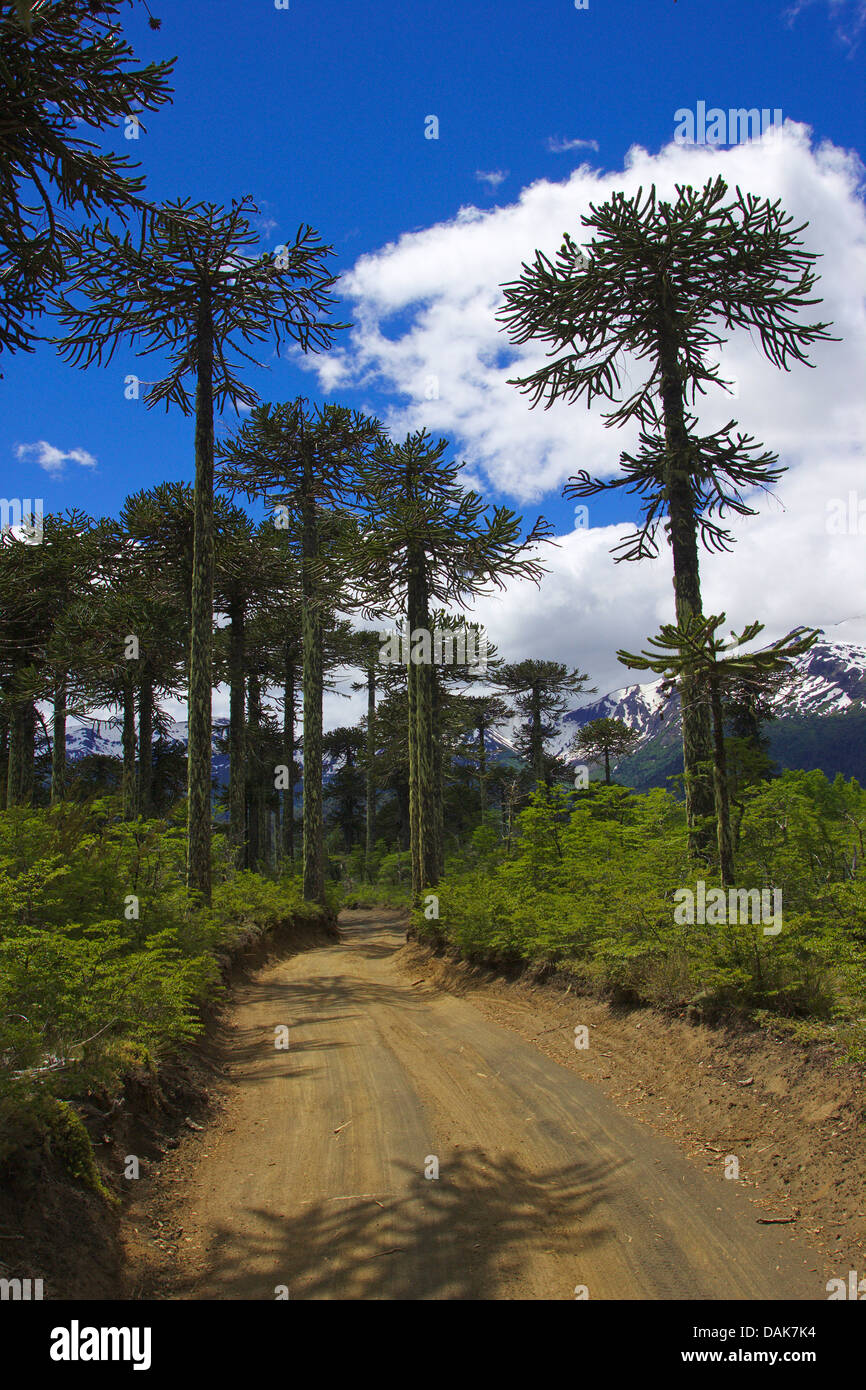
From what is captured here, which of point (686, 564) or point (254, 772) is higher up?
point (686, 564)

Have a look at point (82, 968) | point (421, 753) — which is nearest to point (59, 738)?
point (421, 753)

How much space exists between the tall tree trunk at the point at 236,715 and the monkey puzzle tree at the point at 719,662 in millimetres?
A: 16440

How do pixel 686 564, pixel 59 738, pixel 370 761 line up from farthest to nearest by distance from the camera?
pixel 370 761, pixel 59 738, pixel 686 564

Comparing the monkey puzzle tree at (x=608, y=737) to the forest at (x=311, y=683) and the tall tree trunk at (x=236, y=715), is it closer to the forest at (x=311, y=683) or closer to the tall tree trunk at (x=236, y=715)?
the forest at (x=311, y=683)

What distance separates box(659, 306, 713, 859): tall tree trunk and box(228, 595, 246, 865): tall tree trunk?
602 inches

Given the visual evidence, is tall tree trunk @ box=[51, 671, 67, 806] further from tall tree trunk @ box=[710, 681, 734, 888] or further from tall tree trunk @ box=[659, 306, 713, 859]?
tall tree trunk @ box=[710, 681, 734, 888]

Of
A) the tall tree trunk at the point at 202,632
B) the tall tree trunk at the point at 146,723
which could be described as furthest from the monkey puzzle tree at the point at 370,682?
the tall tree trunk at the point at 202,632

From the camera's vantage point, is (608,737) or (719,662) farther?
(608,737)

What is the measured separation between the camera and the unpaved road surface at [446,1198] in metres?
3.97

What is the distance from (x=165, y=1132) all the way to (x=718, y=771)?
7068 mm

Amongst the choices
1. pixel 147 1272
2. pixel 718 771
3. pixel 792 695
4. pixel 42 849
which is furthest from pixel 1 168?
pixel 792 695

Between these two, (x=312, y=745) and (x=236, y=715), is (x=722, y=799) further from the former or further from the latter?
(x=236, y=715)

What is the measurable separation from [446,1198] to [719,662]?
6.47 metres

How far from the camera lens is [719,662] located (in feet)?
28.7
